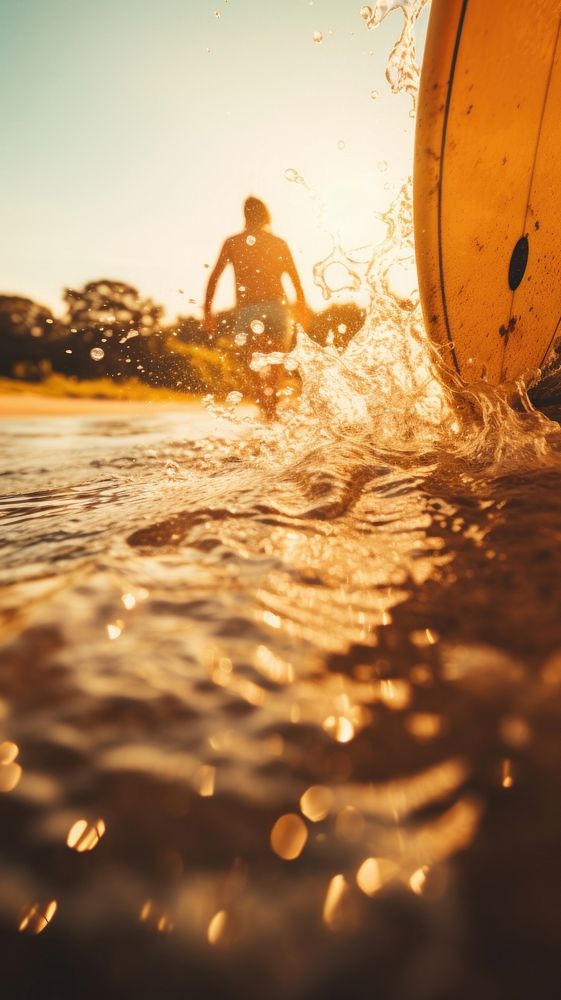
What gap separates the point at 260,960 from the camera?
15.7 inches

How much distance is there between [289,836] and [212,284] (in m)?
5.07

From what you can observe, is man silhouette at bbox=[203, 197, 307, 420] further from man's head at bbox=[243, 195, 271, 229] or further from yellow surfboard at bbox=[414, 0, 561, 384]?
yellow surfboard at bbox=[414, 0, 561, 384]

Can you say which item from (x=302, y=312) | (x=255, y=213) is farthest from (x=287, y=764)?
(x=302, y=312)

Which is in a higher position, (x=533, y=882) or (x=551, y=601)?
(x=551, y=601)

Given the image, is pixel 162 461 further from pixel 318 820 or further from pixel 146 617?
pixel 318 820

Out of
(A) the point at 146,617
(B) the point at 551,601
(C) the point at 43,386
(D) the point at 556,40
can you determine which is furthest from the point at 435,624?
(C) the point at 43,386

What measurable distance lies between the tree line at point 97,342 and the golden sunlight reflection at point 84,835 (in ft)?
37.9

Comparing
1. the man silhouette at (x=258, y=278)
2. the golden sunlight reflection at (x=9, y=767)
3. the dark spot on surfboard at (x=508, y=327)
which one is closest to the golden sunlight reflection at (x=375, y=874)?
the golden sunlight reflection at (x=9, y=767)

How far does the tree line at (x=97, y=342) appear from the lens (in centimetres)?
1474

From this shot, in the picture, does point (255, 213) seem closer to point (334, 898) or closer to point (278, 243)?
point (278, 243)

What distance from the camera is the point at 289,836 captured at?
487 mm

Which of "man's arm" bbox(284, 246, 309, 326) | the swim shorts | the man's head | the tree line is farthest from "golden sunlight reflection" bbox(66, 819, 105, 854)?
the tree line

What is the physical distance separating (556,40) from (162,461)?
2.80m

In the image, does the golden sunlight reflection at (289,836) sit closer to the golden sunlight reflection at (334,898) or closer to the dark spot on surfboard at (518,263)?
the golden sunlight reflection at (334,898)
